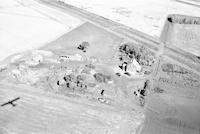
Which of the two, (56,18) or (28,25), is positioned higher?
(56,18)

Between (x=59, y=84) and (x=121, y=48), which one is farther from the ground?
(x=121, y=48)

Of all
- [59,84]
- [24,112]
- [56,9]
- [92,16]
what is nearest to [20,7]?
[56,9]

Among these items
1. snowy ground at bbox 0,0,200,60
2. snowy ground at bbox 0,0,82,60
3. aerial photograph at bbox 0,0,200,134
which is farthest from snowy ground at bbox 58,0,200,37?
snowy ground at bbox 0,0,82,60

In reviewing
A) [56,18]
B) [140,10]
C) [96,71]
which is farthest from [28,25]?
[140,10]

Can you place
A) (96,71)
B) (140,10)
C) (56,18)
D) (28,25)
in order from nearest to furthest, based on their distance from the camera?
(96,71)
(28,25)
(56,18)
(140,10)

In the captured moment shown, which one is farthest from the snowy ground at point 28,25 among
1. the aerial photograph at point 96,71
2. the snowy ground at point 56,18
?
the aerial photograph at point 96,71

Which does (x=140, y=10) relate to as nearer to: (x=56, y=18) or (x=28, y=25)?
(x=56, y=18)

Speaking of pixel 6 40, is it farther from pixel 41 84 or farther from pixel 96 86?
pixel 96 86
